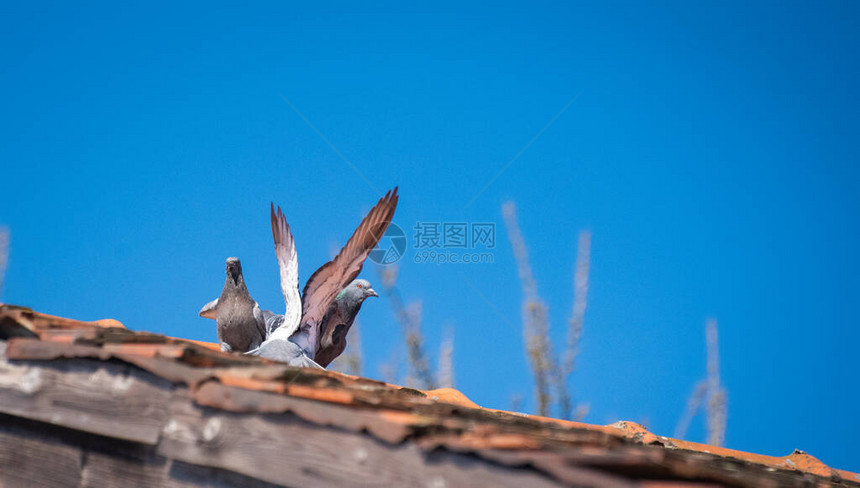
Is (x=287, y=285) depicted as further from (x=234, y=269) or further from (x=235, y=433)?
(x=235, y=433)

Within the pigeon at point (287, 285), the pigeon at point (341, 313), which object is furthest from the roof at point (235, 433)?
the pigeon at point (341, 313)

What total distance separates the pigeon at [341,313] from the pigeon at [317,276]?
130 millimetres

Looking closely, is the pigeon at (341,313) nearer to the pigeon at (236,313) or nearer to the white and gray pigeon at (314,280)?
the white and gray pigeon at (314,280)

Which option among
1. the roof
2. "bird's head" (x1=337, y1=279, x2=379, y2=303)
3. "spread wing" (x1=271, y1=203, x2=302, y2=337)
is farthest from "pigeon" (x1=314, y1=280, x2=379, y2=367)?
the roof

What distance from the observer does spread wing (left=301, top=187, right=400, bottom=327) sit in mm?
4855

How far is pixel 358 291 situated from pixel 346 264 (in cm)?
46

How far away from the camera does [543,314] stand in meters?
7.57

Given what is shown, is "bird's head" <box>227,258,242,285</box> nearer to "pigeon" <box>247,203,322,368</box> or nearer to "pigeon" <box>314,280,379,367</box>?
"pigeon" <box>247,203,322,368</box>

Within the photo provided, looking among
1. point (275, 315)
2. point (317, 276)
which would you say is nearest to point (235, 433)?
point (317, 276)

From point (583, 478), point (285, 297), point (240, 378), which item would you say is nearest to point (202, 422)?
point (240, 378)

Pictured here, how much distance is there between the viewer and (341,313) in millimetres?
5309

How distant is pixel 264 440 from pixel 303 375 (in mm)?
338

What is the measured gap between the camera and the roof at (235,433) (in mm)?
1177

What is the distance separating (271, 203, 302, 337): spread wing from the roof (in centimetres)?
268
